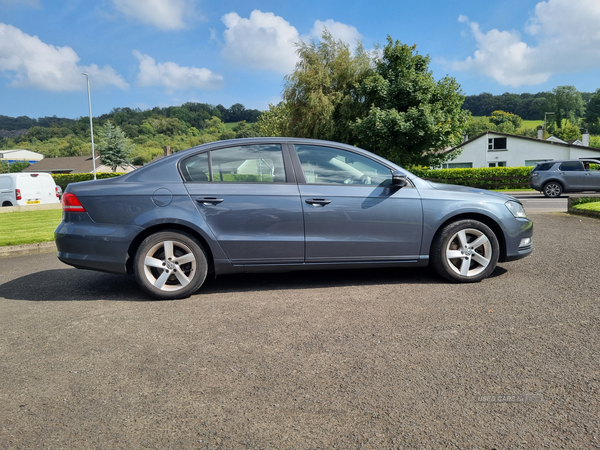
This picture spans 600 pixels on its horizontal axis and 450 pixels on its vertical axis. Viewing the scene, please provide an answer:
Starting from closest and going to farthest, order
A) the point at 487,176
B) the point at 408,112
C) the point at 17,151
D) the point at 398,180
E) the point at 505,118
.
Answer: the point at 398,180 < the point at 408,112 < the point at 487,176 < the point at 17,151 < the point at 505,118

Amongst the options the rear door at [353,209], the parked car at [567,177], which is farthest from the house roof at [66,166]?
the rear door at [353,209]

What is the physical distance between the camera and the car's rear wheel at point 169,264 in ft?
15.2

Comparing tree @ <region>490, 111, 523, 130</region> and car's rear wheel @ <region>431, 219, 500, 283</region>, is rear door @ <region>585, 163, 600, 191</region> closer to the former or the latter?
car's rear wheel @ <region>431, 219, 500, 283</region>

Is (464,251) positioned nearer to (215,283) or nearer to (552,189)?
(215,283)

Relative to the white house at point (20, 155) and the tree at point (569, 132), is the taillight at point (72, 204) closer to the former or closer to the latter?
the tree at point (569, 132)

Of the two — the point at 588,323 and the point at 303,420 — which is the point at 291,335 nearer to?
the point at 303,420

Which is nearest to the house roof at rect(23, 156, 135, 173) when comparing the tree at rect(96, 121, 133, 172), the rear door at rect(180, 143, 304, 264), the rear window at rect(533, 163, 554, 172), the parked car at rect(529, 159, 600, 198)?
the tree at rect(96, 121, 133, 172)

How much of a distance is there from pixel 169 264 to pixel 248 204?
1.01m

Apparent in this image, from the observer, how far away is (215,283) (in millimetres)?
5449

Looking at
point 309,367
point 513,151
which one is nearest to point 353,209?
point 309,367

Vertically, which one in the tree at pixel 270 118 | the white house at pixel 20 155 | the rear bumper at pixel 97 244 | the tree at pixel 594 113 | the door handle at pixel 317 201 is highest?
the tree at pixel 594 113

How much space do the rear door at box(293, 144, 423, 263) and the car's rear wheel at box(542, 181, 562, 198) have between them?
→ 18.5m

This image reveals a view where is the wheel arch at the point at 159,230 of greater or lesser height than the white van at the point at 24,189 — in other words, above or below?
below

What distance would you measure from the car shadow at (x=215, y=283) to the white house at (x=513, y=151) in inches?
1770
